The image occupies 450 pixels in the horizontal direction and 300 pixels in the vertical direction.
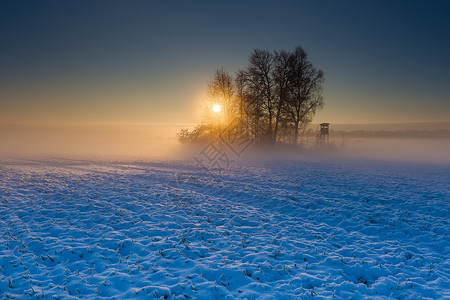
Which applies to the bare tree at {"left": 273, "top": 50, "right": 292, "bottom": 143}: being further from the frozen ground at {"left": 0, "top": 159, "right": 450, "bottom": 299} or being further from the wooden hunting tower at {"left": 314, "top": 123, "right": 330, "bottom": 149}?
the frozen ground at {"left": 0, "top": 159, "right": 450, "bottom": 299}

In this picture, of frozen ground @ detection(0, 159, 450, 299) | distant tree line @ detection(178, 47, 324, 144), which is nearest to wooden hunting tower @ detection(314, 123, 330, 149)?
distant tree line @ detection(178, 47, 324, 144)

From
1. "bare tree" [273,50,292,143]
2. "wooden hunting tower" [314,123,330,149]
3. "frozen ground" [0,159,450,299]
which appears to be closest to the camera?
"frozen ground" [0,159,450,299]

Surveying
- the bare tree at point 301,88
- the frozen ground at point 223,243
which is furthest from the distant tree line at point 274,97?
the frozen ground at point 223,243

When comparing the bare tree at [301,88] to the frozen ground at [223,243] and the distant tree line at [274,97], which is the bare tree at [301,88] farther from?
the frozen ground at [223,243]

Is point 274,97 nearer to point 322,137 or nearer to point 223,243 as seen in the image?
point 322,137

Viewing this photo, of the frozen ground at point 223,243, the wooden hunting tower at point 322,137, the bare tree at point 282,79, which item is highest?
the bare tree at point 282,79

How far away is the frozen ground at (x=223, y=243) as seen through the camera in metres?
5.07

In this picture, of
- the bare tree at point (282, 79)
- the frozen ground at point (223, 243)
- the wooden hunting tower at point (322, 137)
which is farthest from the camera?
the wooden hunting tower at point (322, 137)

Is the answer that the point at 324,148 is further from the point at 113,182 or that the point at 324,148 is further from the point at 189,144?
the point at 113,182

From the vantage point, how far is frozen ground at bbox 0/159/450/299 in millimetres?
5074

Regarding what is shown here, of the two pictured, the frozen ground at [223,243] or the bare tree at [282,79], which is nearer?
the frozen ground at [223,243]

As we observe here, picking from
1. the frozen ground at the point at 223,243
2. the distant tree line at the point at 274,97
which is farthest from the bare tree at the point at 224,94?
the frozen ground at the point at 223,243

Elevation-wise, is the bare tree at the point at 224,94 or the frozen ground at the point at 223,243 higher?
the bare tree at the point at 224,94

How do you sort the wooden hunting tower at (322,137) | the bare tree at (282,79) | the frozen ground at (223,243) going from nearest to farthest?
the frozen ground at (223,243) < the bare tree at (282,79) < the wooden hunting tower at (322,137)
